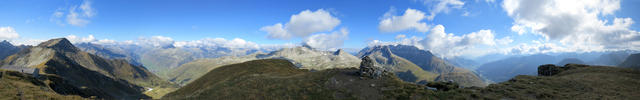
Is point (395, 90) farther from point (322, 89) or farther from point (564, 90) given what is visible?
point (564, 90)

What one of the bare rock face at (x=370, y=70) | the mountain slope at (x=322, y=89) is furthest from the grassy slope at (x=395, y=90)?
the bare rock face at (x=370, y=70)

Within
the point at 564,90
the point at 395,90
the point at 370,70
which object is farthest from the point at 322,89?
the point at 564,90

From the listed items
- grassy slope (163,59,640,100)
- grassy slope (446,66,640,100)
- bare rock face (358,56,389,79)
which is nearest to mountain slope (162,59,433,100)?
grassy slope (163,59,640,100)

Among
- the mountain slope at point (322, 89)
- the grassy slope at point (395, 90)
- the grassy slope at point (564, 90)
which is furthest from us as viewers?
the mountain slope at point (322, 89)

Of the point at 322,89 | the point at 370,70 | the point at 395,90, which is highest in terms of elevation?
the point at 370,70

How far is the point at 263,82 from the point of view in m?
46.0

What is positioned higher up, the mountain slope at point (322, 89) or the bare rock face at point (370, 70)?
the bare rock face at point (370, 70)

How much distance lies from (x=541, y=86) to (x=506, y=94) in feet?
35.4

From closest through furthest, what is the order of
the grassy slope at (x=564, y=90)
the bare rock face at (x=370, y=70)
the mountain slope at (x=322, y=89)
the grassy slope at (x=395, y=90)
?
the grassy slope at (x=564, y=90) → the grassy slope at (x=395, y=90) → the mountain slope at (x=322, y=89) → the bare rock face at (x=370, y=70)

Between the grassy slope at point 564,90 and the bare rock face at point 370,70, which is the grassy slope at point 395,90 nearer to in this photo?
the grassy slope at point 564,90

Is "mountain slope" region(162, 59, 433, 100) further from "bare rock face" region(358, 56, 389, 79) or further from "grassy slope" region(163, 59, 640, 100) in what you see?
"bare rock face" region(358, 56, 389, 79)

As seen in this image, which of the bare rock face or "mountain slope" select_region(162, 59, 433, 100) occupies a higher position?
the bare rock face

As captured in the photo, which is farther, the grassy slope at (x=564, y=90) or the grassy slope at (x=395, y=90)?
the grassy slope at (x=395, y=90)

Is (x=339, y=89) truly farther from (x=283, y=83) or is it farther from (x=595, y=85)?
(x=595, y=85)
